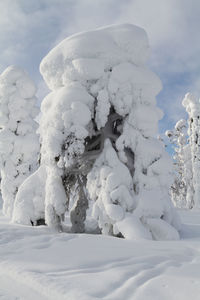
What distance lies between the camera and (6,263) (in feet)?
15.3

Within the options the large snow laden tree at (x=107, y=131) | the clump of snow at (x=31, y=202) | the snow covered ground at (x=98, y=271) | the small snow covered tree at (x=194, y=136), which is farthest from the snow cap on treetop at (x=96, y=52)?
the small snow covered tree at (x=194, y=136)

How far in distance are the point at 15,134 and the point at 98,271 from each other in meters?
15.3

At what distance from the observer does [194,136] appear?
2341 centimetres

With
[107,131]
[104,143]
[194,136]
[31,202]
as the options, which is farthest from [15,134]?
[194,136]

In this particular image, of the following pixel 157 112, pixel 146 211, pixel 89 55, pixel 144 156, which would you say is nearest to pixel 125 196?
pixel 146 211

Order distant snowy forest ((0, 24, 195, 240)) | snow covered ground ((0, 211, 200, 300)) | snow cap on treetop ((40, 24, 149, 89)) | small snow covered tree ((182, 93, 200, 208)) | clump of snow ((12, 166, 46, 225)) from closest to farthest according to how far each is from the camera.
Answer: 1. snow covered ground ((0, 211, 200, 300))
2. distant snowy forest ((0, 24, 195, 240))
3. snow cap on treetop ((40, 24, 149, 89))
4. clump of snow ((12, 166, 46, 225))
5. small snow covered tree ((182, 93, 200, 208))

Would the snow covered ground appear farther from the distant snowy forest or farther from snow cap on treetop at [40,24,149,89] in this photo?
snow cap on treetop at [40,24,149,89]

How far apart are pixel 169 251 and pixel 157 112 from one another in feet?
16.2

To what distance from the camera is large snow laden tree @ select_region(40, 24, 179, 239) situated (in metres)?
7.93

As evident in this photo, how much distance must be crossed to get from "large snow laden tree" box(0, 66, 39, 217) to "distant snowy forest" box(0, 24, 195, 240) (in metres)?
7.84

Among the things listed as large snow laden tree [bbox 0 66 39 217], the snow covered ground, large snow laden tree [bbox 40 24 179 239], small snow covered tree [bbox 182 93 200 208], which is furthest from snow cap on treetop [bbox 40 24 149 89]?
small snow covered tree [bbox 182 93 200 208]

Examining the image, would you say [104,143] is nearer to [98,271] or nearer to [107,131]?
[107,131]

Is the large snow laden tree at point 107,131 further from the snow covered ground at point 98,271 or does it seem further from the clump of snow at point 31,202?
the snow covered ground at point 98,271

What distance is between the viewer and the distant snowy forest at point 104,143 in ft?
25.8
